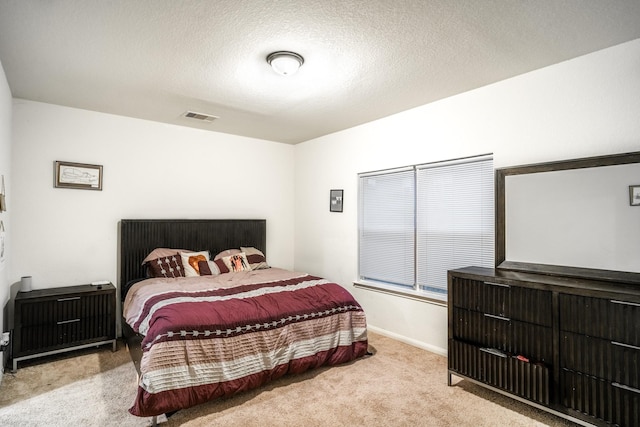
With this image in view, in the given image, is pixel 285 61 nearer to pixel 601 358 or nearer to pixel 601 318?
pixel 601 318

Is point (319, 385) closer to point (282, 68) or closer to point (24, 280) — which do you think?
point (282, 68)

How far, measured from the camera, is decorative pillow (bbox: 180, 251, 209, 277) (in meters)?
3.99

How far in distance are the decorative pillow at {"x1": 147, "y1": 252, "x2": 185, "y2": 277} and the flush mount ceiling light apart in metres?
2.52

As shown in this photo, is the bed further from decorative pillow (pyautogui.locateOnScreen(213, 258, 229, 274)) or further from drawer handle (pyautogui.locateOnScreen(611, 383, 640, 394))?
drawer handle (pyautogui.locateOnScreen(611, 383, 640, 394))

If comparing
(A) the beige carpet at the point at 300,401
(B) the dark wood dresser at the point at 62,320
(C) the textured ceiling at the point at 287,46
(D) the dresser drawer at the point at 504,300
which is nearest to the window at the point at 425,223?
(D) the dresser drawer at the point at 504,300

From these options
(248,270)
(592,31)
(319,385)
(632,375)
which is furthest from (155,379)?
(592,31)

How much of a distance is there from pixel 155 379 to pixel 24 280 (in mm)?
2184

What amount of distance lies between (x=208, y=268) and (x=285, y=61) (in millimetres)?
2595

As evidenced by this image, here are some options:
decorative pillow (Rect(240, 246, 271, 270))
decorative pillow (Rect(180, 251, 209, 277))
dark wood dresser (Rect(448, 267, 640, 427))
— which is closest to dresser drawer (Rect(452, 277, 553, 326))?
dark wood dresser (Rect(448, 267, 640, 427))

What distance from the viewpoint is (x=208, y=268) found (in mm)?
4109

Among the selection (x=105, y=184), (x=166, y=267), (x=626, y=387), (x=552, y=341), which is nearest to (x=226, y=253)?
(x=166, y=267)

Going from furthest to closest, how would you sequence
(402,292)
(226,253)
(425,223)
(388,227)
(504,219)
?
1. (226,253)
2. (388,227)
3. (402,292)
4. (425,223)
5. (504,219)

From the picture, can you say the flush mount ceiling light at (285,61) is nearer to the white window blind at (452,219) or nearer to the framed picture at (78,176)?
the white window blind at (452,219)

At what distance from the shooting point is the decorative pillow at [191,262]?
3.99 m
